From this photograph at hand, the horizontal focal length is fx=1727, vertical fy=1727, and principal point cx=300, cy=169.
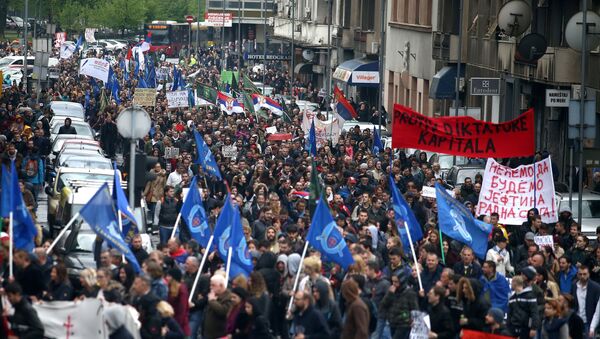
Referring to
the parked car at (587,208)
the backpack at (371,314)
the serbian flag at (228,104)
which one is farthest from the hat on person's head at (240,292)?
the serbian flag at (228,104)

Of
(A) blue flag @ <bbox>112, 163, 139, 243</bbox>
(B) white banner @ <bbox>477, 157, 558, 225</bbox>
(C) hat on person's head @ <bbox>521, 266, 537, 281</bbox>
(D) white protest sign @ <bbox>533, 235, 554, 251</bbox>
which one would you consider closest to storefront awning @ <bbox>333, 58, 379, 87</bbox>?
(B) white banner @ <bbox>477, 157, 558, 225</bbox>

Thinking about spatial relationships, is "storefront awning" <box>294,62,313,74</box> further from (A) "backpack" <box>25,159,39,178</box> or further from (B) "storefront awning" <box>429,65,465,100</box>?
(A) "backpack" <box>25,159,39,178</box>

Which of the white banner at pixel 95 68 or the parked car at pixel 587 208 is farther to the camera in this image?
the white banner at pixel 95 68

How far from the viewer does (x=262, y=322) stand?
51.3 feet

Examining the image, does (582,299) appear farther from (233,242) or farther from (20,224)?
(20,224)

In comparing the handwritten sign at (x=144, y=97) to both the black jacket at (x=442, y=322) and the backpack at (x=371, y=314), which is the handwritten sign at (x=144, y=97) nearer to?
the backpack at (x=371, y=314)

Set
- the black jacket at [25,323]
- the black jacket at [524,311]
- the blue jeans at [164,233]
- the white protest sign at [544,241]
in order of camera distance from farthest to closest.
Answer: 1. the blue jeans at [164,233]
2. the white protest sign at [544,241]
3. the black jacket at [524,311]
4. the black jacket at [25,323]

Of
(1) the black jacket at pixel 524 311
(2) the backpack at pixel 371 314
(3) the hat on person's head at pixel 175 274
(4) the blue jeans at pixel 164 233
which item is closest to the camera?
(3) the hat on person's head at pixel 175 274

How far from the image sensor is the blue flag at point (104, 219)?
16.9m

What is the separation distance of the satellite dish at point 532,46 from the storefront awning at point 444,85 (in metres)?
10.4

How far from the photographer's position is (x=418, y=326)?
16.9 metres

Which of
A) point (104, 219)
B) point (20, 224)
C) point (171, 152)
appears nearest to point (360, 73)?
point (171, 152)

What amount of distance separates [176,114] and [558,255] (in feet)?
93.1

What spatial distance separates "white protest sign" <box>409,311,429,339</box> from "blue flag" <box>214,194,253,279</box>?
2.12 metres
